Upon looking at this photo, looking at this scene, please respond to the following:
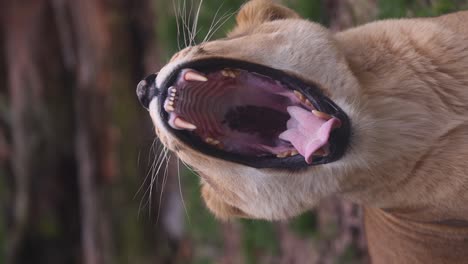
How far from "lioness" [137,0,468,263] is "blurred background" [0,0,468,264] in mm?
4121

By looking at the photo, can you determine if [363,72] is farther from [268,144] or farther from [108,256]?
[108,256]

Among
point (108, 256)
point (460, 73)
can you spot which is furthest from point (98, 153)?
point (460, 73)

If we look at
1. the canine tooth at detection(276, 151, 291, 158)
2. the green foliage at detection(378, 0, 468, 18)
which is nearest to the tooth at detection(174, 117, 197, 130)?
the canine tooth at detection(276, 151, 291, 158)

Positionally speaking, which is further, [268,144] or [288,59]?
[268,144]

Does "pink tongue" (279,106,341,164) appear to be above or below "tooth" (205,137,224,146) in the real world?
above

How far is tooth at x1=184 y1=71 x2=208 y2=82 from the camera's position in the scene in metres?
2.59

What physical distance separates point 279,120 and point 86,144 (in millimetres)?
5981

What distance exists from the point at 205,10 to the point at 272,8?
121 inches

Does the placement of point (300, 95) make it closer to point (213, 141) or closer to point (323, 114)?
point (323, 114)

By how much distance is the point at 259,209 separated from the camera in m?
2.99

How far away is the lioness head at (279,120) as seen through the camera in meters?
2.65

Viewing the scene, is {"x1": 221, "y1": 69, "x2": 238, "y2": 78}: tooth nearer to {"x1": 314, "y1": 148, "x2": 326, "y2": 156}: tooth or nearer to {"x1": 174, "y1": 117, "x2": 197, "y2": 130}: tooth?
{"x1": 174, "y1": 117, "x2": 197, "y2": 130}: tooth

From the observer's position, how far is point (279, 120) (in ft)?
9.64

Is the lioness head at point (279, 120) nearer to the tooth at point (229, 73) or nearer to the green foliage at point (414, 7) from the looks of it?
the tooth at point (229, 73)
